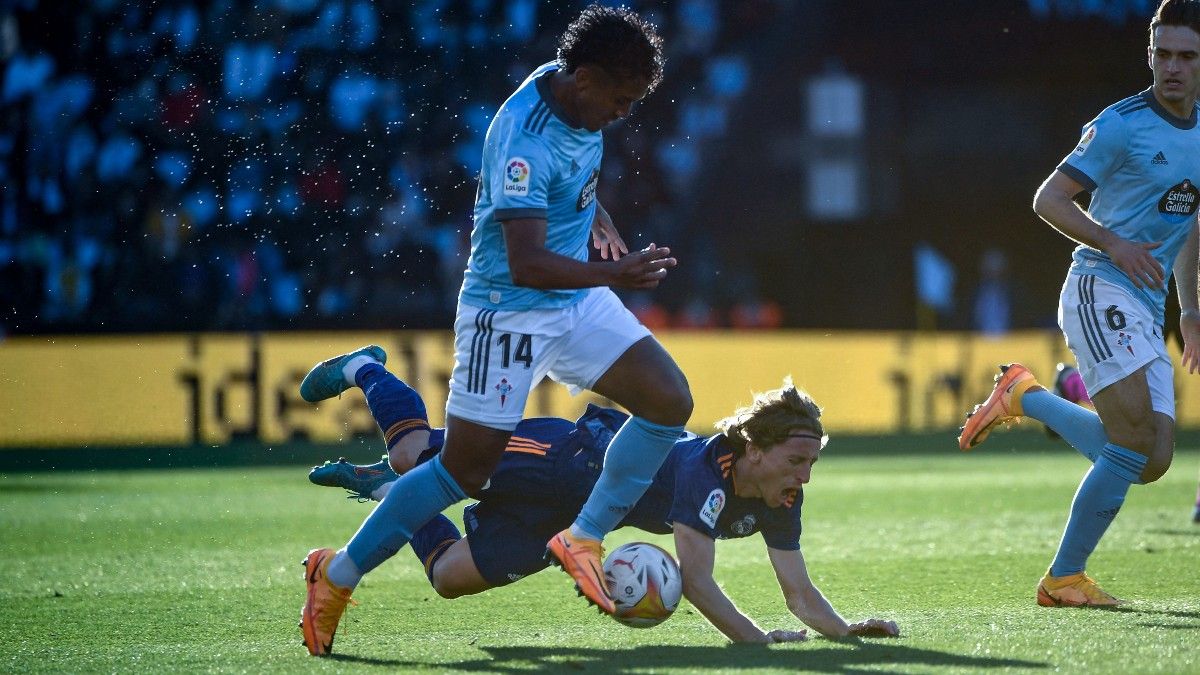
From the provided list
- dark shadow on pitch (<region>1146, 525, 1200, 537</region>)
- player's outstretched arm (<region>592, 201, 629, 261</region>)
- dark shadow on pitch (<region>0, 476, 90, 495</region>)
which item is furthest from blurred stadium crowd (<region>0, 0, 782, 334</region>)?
player's outstretched arm (<region>592, 201, 629, 261</region>)

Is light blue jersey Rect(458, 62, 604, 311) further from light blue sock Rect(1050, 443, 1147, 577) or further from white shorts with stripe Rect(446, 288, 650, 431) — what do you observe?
light blue sock Rect(1050, 443, 1147, 577)

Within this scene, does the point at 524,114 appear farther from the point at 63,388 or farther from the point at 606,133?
the point at 606,133

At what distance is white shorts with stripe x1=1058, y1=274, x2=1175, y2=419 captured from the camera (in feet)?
17.1

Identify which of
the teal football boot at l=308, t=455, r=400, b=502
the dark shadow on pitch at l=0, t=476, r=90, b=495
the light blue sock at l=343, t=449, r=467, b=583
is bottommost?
the dark shadow on pitch at l=0, t=476, r=90, b=495

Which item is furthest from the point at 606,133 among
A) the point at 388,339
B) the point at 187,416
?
the point at 187,416

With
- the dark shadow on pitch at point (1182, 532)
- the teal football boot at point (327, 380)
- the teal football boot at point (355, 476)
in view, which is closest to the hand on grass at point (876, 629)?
the teal football boot at point (355, 476)

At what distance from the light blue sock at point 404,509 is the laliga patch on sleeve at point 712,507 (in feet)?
2.28

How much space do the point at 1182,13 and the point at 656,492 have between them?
91.3 inches

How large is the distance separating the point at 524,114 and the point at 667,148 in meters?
14.8

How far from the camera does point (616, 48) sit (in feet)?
14.4

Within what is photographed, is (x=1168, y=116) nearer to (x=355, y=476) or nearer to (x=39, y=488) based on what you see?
(x=355, y=476)

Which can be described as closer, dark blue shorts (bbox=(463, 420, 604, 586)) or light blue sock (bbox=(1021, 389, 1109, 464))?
dark blue shorts (bbox=(463, 420, 604, 586))

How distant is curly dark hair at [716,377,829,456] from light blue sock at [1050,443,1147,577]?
1113mm

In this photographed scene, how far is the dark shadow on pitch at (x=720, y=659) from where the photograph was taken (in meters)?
4.09
